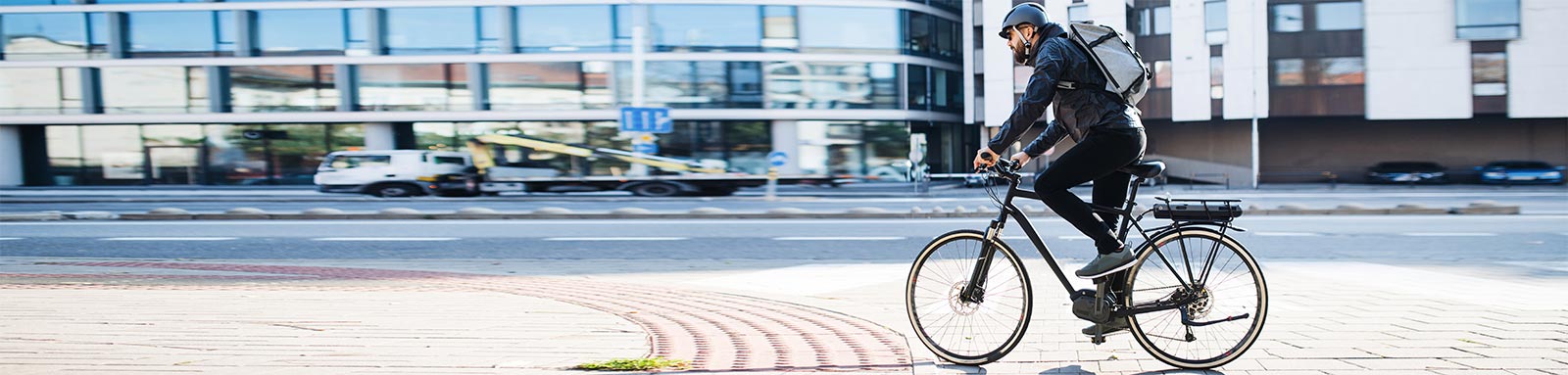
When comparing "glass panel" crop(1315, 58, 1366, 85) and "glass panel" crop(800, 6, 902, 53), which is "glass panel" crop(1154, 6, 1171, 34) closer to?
"glass panel" crop(1315, 58, 1366, 85)

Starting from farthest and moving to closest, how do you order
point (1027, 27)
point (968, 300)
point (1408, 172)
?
point (1408, 172) < point (968, 300) < point (1027, 27)

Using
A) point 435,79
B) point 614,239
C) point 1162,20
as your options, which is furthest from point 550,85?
point 614,239

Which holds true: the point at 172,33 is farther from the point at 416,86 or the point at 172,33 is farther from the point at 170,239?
the point at 170,239

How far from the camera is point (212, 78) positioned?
38.7 meters

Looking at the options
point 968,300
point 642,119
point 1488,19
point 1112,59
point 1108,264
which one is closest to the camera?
point 1112,59

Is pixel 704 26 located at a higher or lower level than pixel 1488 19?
higher

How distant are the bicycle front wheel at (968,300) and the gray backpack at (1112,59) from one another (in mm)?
714

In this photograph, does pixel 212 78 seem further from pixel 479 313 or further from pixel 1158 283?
pixel 1158 283

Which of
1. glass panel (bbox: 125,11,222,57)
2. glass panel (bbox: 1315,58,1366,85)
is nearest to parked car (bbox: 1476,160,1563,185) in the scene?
glass panel (bbox: 1315,58,1366,85)

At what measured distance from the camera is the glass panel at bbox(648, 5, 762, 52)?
120ft

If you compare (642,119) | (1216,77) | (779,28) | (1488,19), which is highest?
(779,28)

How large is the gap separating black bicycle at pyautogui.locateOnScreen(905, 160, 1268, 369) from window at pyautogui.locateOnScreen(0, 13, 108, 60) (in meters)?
44.1

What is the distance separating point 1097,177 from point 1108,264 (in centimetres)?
32

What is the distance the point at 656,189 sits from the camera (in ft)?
96.6
